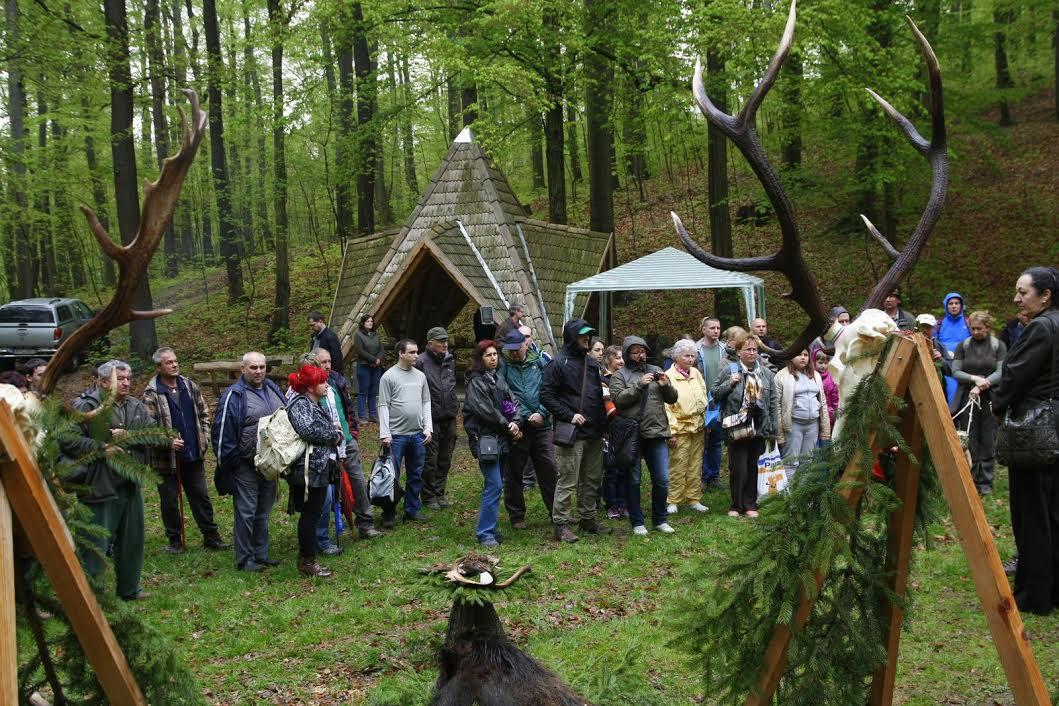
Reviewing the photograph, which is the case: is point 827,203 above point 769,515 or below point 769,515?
above

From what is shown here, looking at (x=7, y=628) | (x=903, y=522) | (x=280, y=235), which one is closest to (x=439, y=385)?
(x=903, y=522)

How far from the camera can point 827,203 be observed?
23.5m

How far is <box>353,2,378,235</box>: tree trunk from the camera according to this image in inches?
846

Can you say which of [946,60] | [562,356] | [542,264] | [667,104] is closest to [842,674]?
[562,356]

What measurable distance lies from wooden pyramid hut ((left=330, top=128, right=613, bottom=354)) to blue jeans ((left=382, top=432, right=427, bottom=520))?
519 centimetres

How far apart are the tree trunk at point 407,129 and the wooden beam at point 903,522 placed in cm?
1940

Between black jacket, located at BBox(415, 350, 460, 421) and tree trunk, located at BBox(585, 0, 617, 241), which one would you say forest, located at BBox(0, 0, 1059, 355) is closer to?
tree trunk, located at BBox(585, 0, 617, 241)

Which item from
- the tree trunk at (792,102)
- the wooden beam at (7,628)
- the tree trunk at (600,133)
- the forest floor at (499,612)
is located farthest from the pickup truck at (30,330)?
the wooden beam at (7,628)

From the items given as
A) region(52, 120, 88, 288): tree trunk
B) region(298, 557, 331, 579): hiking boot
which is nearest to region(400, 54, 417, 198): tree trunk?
region(52, 120, 88, 288): tree trunk

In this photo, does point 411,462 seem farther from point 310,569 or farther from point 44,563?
point 44,563

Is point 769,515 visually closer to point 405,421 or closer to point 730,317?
point 405,421

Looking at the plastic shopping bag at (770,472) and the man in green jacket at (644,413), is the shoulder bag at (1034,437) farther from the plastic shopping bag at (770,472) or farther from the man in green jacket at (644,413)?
the man in green jacket at (644,413)

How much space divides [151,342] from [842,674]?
59.4 ft

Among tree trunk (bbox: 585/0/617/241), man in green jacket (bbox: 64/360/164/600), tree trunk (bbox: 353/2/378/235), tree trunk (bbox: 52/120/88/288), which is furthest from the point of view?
tree trunk (bbox: 52/120/88/288)
